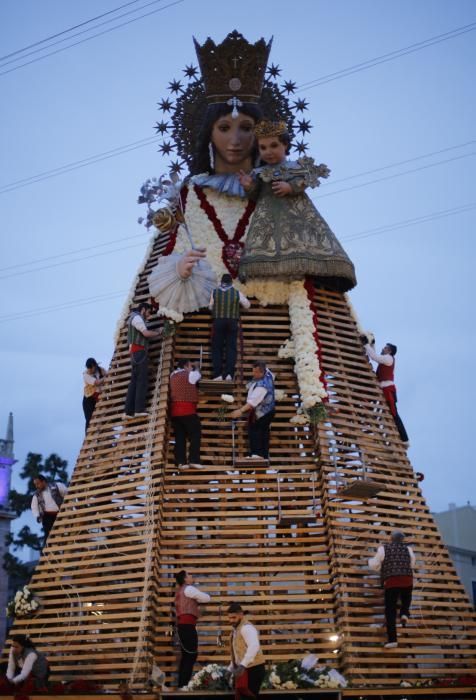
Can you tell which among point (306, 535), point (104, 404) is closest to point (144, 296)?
point (104, 404)

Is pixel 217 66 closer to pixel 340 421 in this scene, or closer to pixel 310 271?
pixel 310 271

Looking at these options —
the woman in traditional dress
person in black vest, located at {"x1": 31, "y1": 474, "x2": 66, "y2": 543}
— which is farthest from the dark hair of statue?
person in black vest, located at {"x1": 31, "y1": 474, "x2": 66, "y2": 543}

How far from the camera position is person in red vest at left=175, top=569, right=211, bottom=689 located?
35.1 ft

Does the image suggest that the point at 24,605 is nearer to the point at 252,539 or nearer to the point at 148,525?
the point at 148,525

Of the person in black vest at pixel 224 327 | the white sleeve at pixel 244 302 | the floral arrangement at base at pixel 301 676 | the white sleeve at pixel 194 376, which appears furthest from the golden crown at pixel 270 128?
the floral arrangement at base at pixel 301 676

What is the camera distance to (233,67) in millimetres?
14609

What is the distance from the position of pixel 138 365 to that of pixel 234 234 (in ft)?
8.10

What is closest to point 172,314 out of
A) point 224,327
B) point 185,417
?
point 224,327

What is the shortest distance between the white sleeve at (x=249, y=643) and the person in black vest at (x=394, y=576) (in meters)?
2.40

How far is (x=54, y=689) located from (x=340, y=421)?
4.63 metres

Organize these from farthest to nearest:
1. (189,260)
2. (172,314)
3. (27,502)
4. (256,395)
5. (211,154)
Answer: (27,502), (211,154), (172,314), (189,260), (256,395)

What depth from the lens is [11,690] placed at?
34.8 feet

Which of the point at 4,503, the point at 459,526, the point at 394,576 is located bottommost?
the point at 394,576

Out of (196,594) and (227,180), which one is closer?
(196,594)
